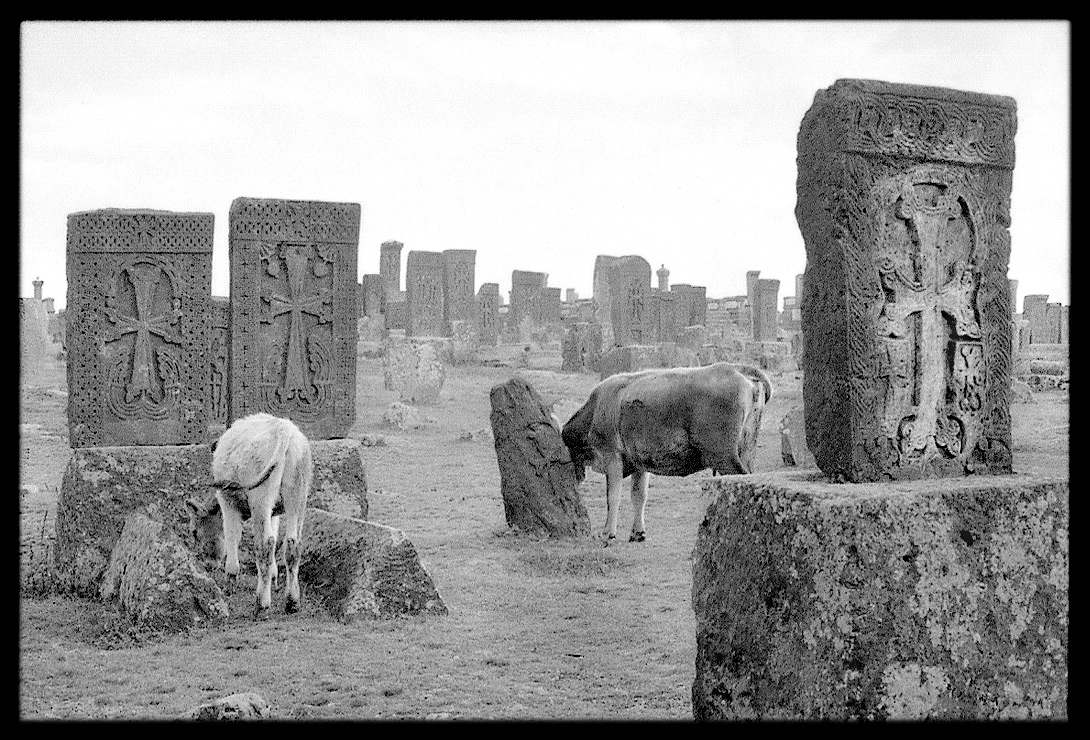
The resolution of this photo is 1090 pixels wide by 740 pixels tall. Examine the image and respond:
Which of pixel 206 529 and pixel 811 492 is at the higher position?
pixel 811 492

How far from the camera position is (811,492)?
127 inches

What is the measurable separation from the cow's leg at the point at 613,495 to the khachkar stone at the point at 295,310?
6.72 feet

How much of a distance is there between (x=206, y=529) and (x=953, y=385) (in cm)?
450

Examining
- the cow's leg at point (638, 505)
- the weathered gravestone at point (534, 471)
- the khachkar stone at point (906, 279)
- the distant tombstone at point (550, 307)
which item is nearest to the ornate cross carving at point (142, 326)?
the weathered gravestone at point (534, 471)

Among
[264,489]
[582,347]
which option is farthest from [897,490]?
[582,347]

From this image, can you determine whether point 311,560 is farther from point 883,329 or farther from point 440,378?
point 440,378

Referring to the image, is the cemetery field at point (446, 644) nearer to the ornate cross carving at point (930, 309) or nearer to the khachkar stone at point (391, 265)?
the ornate cross carving at point (930, 309)

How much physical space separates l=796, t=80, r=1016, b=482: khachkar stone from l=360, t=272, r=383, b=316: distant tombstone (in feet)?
84.0

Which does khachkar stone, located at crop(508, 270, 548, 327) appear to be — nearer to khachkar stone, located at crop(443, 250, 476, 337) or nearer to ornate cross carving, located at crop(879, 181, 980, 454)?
khachkar stone, located at crop(443, 250, 476, 337)

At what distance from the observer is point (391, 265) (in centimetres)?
2984

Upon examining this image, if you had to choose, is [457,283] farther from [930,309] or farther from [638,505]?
[930,309]

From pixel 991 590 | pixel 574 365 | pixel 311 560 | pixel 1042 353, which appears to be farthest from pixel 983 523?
pixel 1042 353

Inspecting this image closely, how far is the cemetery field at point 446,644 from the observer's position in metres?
4.36

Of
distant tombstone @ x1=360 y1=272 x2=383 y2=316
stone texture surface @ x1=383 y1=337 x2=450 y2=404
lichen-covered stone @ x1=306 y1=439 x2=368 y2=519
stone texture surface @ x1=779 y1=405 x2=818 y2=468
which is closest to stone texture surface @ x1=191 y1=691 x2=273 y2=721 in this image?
lichen-covered stone @ x1=306 y1=439 x2=368 y2=519
